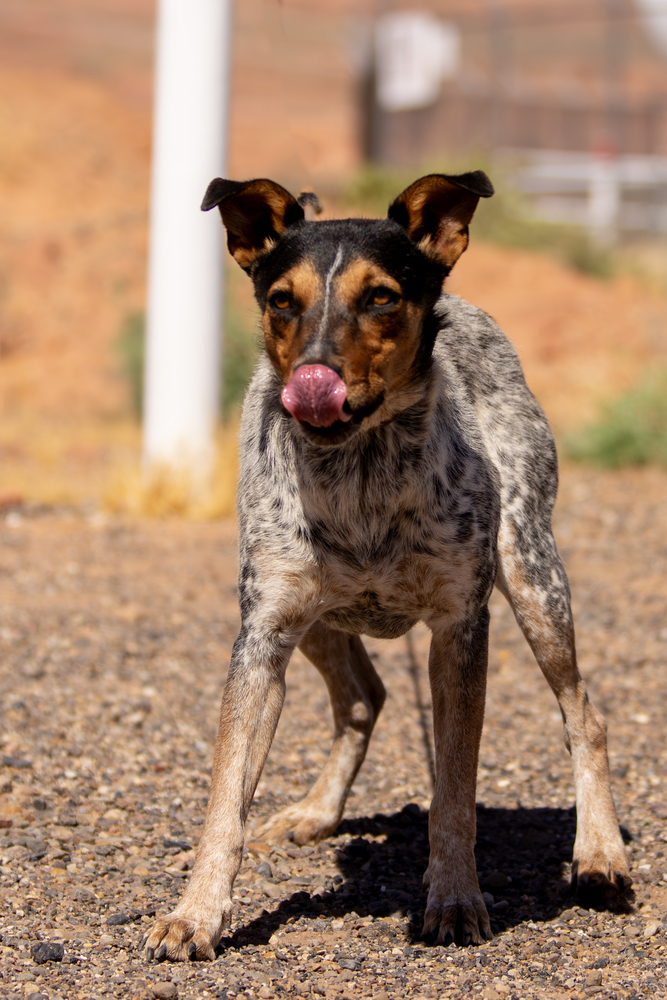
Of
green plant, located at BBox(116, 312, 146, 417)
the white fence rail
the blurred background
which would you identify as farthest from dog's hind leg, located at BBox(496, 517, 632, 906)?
the white fence rail

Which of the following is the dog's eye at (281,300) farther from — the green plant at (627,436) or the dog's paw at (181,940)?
the green plant at (627,436)

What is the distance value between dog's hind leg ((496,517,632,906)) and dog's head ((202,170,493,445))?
83cm

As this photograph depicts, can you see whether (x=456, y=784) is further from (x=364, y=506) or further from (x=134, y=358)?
(x=134, y=358)

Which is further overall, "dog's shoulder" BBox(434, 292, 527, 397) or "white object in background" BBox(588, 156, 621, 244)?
"white object in background" BBox(588, 156, 621, 244)

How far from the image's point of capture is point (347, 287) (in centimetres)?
331

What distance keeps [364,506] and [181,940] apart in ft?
4.27

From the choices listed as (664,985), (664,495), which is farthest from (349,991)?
(664,495)

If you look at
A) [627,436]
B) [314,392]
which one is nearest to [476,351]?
[314,392]

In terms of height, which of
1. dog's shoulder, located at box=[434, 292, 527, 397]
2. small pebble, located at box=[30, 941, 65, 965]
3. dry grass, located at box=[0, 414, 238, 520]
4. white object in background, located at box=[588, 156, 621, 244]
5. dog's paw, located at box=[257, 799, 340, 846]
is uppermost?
white object in background, located at box=[588, 156, 621, 244]

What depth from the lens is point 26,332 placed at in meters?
18.0

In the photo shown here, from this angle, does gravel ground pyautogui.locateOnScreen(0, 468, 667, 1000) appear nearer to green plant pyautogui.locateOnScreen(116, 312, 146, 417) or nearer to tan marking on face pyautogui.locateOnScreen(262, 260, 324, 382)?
tan marking on face pyautogui.locateOnScreen(262, 260, 324, 382)

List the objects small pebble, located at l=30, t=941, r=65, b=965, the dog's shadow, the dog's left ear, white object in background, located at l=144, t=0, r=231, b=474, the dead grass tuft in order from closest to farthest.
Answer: small pebble, located at l=30, t=941, r=65, b=965 → the dog's left ear → the dog's shadow → white object in background, located at l=144, t=0, r=231, b=474 → the dead grass tuft

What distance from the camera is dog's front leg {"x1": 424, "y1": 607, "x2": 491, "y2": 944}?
3633mm

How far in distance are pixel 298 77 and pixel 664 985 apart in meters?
28.5
